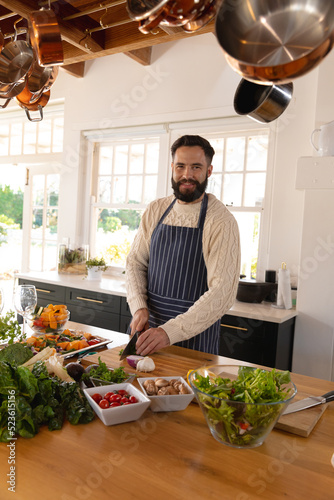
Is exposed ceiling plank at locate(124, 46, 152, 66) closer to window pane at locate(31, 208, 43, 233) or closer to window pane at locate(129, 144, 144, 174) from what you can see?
window pane at locate(129, 144, 144, 174)

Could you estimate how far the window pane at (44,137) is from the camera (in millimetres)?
4938

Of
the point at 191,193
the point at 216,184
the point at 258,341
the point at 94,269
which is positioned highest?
the point at 216,184

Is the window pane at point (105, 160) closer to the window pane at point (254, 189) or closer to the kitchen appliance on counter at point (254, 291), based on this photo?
the window pane at point (254, 189)

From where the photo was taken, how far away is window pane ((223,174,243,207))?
12.0 feet

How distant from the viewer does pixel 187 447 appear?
102 centimetres

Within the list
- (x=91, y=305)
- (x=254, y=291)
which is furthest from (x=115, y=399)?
(x=91, y=305)

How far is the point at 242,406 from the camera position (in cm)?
97

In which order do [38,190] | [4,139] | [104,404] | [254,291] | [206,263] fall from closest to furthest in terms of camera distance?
[104,404], [206,263], [254,291], [38,190], [4,139]

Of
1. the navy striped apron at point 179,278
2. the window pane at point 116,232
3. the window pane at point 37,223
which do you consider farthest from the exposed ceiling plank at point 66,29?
the window pane at point 37,223

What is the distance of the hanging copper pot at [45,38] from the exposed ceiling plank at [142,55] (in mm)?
2372

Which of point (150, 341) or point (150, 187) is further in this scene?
point (150, 187)

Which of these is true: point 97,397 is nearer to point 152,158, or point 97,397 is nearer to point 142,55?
point 152,158

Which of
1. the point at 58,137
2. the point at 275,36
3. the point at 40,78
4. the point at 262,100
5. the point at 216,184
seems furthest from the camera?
the point at 58,137

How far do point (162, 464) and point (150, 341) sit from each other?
713 mm
